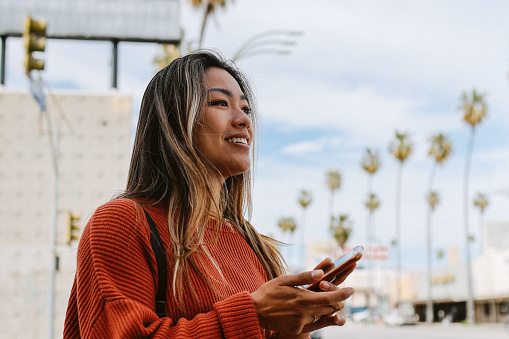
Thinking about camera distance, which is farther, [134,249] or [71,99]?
[71,99]

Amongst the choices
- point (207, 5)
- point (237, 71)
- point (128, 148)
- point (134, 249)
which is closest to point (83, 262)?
point (134, 249)

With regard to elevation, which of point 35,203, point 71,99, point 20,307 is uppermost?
point 71,99

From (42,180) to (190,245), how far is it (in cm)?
2589

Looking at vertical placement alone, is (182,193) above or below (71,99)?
below

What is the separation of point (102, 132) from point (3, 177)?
432cm

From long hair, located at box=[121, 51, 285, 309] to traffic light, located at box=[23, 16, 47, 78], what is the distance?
5.17 metres

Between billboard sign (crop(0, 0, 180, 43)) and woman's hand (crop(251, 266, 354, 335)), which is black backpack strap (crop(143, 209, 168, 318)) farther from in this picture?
billboard sign (crop(0, 0, 180, 43))

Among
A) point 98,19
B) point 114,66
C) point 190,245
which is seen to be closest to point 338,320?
point 190,245

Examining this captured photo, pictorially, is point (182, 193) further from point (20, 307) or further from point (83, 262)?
point (20, 307)

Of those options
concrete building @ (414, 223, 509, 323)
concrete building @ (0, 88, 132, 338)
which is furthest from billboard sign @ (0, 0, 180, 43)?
concrete building @ (414, 223, 509, 323)

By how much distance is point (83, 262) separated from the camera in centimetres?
193

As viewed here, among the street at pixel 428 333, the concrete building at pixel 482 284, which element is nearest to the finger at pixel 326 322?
the street at pixel 428 333

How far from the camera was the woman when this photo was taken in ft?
5.97

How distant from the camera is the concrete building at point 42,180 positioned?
85.1 feet
